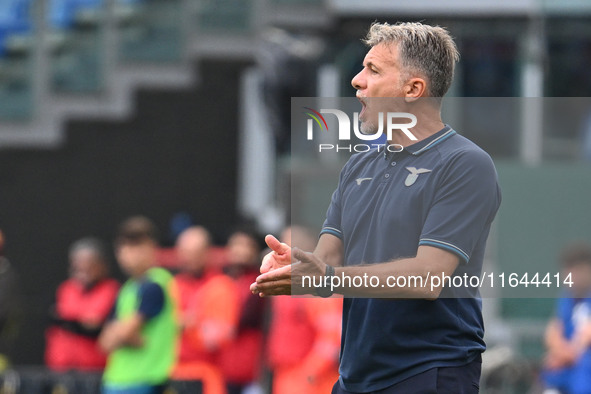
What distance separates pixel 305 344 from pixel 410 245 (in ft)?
Result: 14.8

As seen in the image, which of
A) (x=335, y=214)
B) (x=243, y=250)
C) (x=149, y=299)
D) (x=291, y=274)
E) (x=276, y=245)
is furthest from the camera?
(x=243, y=250)

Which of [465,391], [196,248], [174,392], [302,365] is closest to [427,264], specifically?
[465,391]

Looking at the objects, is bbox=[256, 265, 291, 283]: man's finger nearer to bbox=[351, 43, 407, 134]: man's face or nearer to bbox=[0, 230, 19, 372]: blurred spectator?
bbox=[351, 43, 407, 134]: man's face

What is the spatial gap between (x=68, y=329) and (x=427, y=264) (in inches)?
257

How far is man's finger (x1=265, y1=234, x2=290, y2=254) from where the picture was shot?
3.20 metres

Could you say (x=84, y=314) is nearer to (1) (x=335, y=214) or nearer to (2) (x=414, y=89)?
(1) (x=335, y=214)

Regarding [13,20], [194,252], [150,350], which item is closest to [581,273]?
[150,350]

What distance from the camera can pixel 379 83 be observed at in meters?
3.31

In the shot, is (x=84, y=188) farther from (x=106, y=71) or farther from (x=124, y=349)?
(x=124, y=349)

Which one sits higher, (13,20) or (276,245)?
(13,20)

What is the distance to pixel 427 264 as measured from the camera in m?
3.16

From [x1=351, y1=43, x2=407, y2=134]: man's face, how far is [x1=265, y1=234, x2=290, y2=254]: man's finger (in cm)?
41

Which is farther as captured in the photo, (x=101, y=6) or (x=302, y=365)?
(x=101, y=6)

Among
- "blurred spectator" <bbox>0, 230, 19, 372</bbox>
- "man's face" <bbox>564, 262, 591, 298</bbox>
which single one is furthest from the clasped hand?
"blurred spectator" <bbox>0, 230, 19, 372</bbox>
